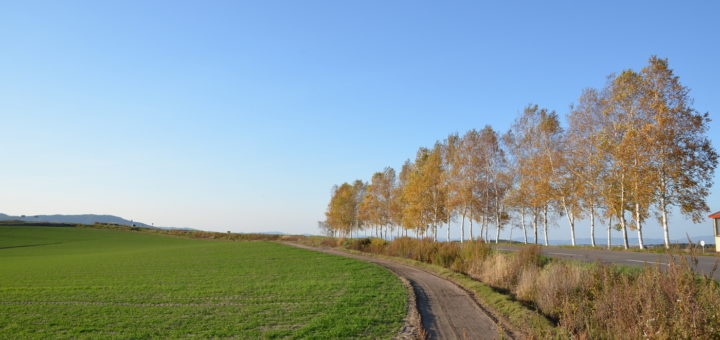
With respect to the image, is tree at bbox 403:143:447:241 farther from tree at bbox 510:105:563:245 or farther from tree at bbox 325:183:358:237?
tree at bbox 325:183:358:237

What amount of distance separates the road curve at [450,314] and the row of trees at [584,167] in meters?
8.85

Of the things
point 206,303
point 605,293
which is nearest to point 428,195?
point 206,303

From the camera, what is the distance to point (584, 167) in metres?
35.6

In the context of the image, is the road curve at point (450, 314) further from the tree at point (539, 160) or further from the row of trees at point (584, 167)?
the tree at point (539, 160)

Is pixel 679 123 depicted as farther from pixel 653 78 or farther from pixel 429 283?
pixel 429 283

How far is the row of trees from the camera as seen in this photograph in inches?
1114

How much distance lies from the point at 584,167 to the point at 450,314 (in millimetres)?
28620

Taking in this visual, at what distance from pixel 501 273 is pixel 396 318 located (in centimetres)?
711

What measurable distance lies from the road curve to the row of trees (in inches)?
349

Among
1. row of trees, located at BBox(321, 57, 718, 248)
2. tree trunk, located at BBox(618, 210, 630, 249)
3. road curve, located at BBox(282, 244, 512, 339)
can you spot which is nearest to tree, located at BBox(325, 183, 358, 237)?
row of trees, located at BBox(321, 57, 718, 248)

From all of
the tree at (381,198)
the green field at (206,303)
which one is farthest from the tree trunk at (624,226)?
the tree at (381,198)

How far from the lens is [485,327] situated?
34.7ft

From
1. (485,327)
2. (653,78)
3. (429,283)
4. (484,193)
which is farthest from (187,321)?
(484,193)

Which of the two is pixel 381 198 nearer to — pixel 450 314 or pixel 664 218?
pixel 664 218
